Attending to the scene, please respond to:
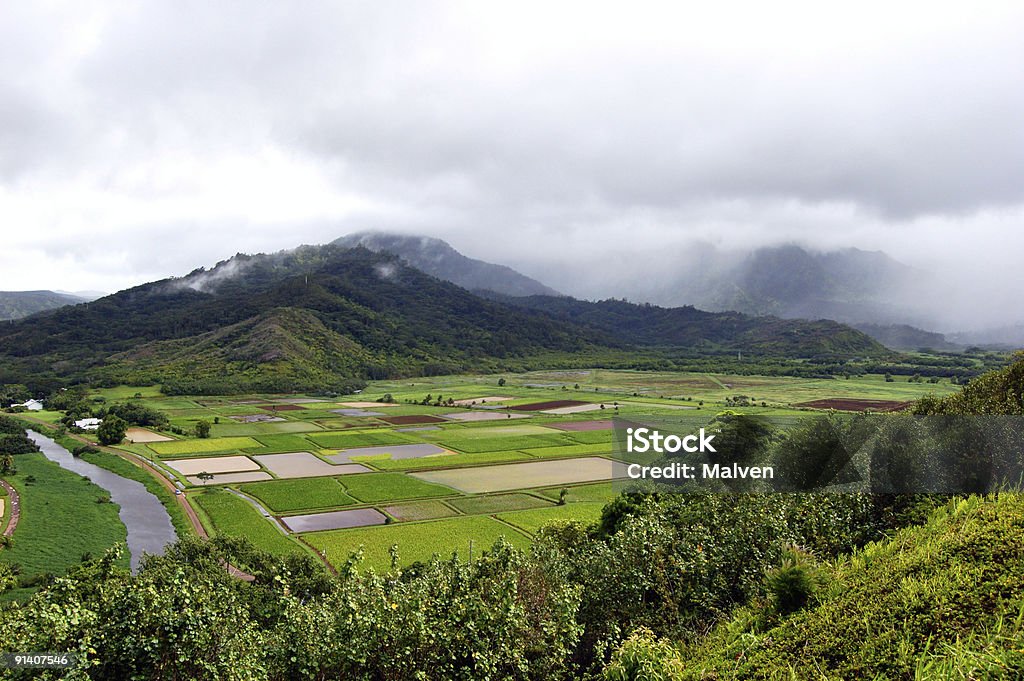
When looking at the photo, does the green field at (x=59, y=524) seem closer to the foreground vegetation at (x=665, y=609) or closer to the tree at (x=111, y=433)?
the tree at (x=111, y=433)

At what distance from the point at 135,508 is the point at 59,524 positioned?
600cm

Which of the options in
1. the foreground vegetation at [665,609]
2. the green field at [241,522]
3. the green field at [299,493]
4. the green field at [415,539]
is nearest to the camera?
the foreground vegetation at [665,609]

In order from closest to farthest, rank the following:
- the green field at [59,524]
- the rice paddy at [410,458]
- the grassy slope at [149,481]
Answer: the green field at [59,524] → the rice paddy at [410,458] → the grassy slope at [149,481]

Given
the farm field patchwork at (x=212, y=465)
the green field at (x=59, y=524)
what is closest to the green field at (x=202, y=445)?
the farm field patchwork at (x=212, y=465)

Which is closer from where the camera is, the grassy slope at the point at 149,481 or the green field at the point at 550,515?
the green field at the point at 550,515

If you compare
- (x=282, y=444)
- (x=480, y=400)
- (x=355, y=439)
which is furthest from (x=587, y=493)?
(x=480, y=400)

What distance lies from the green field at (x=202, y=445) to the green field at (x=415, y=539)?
122ft

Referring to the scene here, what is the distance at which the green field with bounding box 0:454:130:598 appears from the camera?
37.7 meters

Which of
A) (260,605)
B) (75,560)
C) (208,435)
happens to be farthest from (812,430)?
(208,435)

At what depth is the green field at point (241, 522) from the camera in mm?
39250

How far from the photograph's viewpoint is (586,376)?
184125mm

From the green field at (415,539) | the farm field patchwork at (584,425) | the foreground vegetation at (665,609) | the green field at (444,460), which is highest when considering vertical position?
the foreground vegetation at (665,609)

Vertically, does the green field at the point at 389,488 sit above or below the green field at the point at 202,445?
below

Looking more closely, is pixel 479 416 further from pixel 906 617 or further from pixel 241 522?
pixel 906 617
